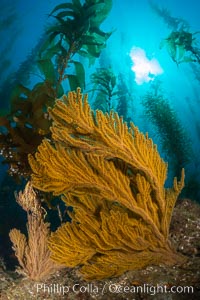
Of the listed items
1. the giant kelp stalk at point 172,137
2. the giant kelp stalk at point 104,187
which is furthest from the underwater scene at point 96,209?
the giant kelp stalk at point 172,137

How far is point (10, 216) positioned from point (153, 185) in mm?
9411

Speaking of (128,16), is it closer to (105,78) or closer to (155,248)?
(105,78)

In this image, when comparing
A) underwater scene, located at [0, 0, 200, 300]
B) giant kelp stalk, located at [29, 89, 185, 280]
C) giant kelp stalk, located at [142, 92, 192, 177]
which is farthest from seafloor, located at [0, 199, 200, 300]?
giant kelp stalk, located at [142, 92, 192, 177]

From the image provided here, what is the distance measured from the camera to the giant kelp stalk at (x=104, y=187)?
7.75 ft

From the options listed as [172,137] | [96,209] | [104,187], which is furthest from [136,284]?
[172,137]

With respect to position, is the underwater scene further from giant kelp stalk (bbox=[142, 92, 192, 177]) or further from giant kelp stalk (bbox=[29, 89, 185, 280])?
giant kelp stalk (bbox=[142, 92, 192, 177])

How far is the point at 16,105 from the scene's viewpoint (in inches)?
144

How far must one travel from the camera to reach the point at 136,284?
2.58 metres

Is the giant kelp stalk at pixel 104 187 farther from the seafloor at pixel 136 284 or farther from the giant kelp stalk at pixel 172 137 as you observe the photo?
the giant kelp stalk at pixel 172 137

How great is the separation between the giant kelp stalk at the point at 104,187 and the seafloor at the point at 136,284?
0.12 meters

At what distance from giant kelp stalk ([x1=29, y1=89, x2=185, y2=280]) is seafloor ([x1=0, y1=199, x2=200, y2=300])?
0.38 ft

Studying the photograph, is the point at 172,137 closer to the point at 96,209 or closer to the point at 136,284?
the point at 96,209

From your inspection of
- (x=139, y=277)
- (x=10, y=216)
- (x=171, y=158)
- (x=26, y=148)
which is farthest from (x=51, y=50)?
(x=10, y=216)

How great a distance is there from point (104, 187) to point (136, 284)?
1.08m
